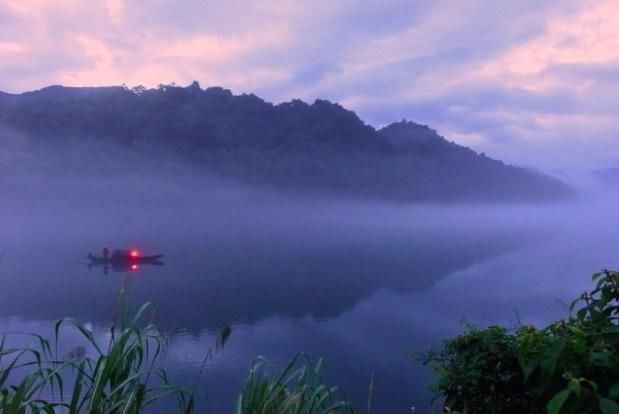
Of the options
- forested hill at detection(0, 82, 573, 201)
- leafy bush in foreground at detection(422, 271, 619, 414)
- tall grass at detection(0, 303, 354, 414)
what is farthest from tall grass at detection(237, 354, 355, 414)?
forested hill at detection(0, 82, 573, 201)

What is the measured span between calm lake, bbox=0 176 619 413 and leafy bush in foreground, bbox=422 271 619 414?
0.25 m

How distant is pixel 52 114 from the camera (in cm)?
10700

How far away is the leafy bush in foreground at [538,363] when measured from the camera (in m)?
1.49

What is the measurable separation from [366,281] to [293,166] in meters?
73.8

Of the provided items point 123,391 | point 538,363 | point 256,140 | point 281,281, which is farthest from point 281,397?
point 256,140

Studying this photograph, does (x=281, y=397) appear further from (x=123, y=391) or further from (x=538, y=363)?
(x=538, y=363)

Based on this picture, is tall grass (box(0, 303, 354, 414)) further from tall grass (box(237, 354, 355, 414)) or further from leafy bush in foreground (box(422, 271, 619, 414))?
leafy bush in foreground (box(422, 271, 619, 414))

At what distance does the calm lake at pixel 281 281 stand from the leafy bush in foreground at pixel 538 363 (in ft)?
0.81

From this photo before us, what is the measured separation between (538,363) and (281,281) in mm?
42644

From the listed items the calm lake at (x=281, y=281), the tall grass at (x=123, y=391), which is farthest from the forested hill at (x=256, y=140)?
the tall grass at (x=123, y=391)

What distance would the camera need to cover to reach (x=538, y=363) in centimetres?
155

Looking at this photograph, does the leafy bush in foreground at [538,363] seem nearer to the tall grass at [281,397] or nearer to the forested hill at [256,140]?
the tall grass at [281,397]

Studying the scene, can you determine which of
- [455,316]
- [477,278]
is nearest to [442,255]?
[477,278]

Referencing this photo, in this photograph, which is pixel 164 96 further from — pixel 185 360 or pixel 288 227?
pixel 185 360
